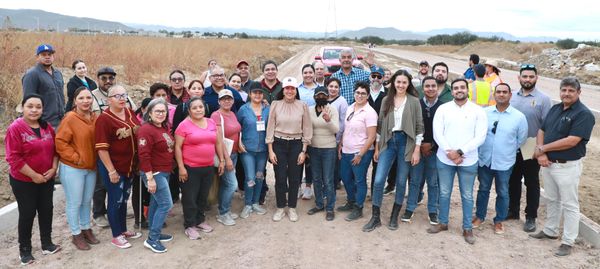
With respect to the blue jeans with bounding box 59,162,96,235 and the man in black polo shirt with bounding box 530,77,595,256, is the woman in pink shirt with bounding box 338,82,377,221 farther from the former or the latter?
the blue jeans with bounding box 59,162,96,235

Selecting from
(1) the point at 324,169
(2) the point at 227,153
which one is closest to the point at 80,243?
(2) the point at 227,153

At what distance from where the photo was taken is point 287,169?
5.39m

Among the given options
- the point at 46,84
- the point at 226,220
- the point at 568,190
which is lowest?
the point at 226,220

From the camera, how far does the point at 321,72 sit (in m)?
7.00

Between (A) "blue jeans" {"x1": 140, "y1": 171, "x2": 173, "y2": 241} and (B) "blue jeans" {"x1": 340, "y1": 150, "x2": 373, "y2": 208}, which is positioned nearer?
(A) "blue jeans" {"x1": 140, "y1": 171, "x2": 173, "y2": 241}

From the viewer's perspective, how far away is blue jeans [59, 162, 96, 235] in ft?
13.9

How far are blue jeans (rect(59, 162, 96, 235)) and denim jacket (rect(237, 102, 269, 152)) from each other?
1.80 metres

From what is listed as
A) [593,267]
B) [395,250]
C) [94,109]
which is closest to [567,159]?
[593,267]

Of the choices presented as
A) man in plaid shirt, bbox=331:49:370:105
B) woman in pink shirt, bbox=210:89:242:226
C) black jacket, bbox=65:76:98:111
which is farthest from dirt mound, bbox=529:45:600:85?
black jacket, bbox=65:76:98:111

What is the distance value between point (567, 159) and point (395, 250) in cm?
209

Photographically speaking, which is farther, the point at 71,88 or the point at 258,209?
the point at 258,209

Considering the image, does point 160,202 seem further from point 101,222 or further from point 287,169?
point 287,169

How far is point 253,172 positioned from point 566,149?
364 centimetres

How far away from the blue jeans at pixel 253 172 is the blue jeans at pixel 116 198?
1.43 metres
